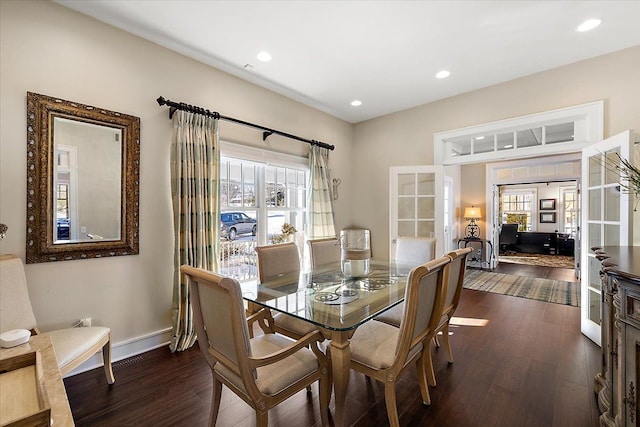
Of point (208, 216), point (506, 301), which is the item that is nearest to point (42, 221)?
point (208, 216)

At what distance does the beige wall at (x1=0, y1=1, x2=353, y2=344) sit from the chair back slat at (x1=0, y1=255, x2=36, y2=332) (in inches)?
9.8

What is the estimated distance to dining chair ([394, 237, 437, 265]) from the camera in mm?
3102

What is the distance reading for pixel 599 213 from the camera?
2781 millimetres

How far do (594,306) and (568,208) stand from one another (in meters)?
7.66

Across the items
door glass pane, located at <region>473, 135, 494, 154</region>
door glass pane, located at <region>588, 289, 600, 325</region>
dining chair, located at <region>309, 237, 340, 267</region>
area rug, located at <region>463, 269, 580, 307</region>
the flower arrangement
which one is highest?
door glass pane, located at <region>473, 135, 494, 154</region>

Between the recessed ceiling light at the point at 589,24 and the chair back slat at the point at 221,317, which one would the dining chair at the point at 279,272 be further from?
the recessed ceiling light at the point at 589,24

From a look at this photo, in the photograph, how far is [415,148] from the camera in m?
4.38

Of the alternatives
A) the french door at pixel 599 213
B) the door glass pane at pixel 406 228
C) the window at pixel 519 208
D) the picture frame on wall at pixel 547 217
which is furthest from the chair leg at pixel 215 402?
the picture frame on wall at pixel 547 217

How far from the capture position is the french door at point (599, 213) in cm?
246

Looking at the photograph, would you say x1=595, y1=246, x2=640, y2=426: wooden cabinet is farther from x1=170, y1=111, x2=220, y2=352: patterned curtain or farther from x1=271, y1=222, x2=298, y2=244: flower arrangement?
x1=271, y1=222, x2=298, y2=244: flower arrangement

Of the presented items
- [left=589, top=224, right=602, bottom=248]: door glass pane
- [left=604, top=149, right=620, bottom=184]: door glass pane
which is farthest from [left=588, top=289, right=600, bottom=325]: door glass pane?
[left=604, top=149, right=620, bottom=184]: door glass pane

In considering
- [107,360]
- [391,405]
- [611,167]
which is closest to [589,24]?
[611,167]

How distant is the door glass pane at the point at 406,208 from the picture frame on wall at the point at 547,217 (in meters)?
7.37

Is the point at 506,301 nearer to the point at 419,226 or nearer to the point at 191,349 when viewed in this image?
the point at 419,226
